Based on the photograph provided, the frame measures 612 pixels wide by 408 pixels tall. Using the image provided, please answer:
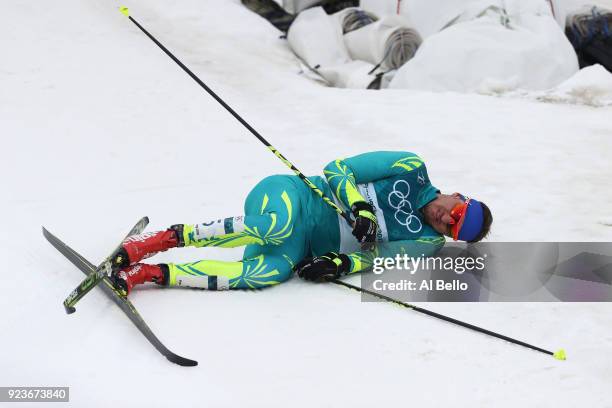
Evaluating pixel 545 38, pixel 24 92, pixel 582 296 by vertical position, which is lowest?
pixel 582 296

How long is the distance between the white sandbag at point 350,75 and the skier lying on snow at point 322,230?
3.37 metres

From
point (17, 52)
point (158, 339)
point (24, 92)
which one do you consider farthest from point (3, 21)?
point (158, 339)

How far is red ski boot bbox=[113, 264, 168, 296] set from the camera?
10.7 ft

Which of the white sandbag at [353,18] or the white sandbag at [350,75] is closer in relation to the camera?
the white sandbag at [350,75]

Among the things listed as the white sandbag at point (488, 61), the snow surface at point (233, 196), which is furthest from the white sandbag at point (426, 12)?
the snow surface at point (233, 196)

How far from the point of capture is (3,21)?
23.1ft

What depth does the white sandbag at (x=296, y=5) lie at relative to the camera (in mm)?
8109

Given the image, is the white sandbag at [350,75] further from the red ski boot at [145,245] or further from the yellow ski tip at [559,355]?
the yellow ski tip at [559,355]

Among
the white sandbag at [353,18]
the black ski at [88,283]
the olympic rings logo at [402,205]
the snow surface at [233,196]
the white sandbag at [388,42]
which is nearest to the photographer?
the snow surface at [233,196]

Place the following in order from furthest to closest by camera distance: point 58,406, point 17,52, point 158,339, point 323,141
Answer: point 17,52 < point 323,141 < point 158,339 < point 58,406

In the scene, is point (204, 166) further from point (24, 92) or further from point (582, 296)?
point (582, 296)

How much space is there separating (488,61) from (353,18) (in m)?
1.61

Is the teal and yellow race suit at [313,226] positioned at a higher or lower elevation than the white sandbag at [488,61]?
lower

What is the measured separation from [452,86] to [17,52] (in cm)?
368
